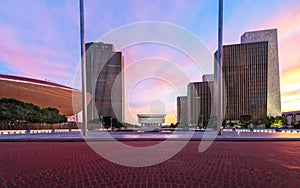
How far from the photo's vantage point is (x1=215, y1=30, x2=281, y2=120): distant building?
246ft

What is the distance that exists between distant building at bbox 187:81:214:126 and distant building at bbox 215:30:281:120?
17055 mm

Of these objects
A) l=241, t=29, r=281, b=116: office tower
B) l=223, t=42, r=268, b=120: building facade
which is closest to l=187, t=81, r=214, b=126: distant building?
l=223, t=42, r=268, b=120: building facade

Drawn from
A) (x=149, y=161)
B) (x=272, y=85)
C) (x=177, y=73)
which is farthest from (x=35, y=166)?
(x=272, y=85)

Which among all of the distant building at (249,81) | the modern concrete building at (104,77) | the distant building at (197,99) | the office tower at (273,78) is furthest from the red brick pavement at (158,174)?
the office tower at (273,78)

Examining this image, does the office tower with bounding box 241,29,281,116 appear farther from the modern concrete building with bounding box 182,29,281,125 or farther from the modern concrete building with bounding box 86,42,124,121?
the modern concrete building with bounding box 86,42,124,121

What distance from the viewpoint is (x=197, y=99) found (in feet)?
131

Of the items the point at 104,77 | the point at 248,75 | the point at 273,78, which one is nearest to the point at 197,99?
the point at 104,77

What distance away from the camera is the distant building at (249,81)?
2950 inches

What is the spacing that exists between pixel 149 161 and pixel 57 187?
2.80m

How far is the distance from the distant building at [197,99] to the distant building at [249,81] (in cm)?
1705

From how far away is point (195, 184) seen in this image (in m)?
3.69

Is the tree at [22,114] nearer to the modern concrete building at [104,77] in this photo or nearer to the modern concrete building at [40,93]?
the modern concrete building at [40,93]

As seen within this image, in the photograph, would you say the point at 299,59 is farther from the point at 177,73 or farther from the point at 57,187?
the point at 57,187

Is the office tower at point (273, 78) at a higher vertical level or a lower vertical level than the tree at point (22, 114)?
higher
